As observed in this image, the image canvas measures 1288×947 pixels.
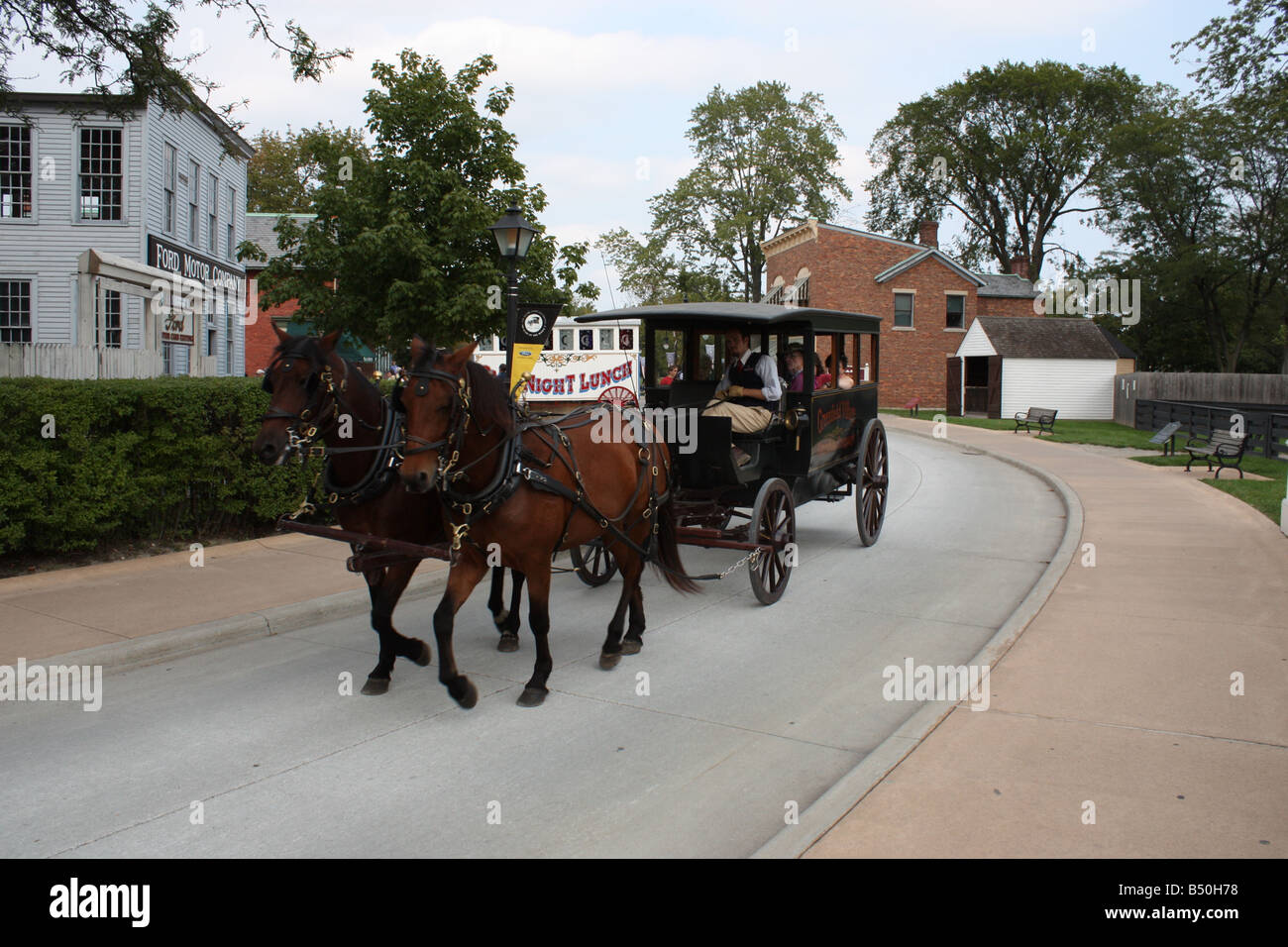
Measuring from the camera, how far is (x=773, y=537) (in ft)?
28.8

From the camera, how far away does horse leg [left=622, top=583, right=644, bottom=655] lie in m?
7.10

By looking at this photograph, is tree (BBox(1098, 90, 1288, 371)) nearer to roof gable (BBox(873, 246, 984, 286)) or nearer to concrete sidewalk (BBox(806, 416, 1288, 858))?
roof gable (BBox(873, 246, 984, 286))

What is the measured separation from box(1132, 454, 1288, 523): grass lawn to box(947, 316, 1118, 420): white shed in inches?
794

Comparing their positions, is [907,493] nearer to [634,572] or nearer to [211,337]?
[634,572]

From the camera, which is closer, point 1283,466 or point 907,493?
point 907,493

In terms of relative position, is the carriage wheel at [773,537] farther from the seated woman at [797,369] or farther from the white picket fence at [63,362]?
the white picket fence at [63,362]

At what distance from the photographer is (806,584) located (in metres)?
9.51

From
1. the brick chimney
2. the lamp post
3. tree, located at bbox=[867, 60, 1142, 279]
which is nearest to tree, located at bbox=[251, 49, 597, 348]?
the lamp post

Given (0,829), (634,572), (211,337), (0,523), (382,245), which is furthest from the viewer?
(211,337)

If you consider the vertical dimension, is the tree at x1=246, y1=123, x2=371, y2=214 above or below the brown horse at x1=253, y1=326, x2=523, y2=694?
above

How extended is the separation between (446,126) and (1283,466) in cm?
Answer: 1904

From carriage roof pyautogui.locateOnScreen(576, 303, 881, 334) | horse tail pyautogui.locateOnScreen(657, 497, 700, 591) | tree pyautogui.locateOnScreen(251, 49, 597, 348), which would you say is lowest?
horse tail pyautogui.locateOnScreen(657, 497, 700, 591)

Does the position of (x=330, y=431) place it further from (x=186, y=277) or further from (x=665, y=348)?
(x=186, y=277)

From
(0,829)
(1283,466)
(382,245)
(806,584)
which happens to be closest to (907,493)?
(806,584)
